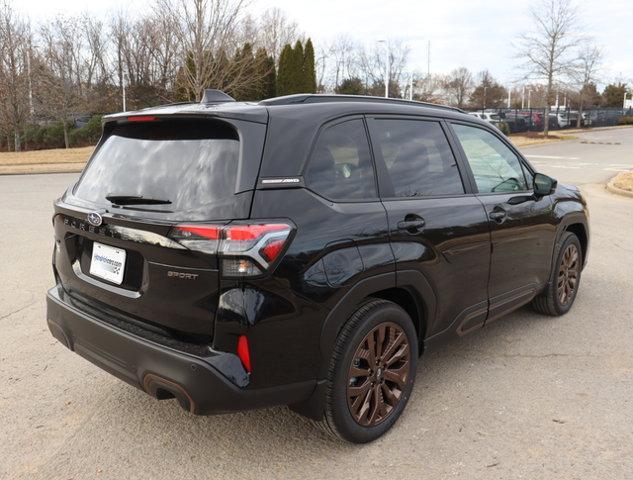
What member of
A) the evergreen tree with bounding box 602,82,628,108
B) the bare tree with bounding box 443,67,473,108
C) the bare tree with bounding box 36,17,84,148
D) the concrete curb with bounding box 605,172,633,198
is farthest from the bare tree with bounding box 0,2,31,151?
the evergreen tree with bounding box 602,82,628,108

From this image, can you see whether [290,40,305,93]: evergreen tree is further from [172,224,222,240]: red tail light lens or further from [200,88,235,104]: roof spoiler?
[172,224,222,240]: red tail light lens

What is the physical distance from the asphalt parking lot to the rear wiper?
1273 mm

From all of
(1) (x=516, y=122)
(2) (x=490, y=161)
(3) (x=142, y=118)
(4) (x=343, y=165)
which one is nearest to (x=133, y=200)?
(3) (x=142, y=118)

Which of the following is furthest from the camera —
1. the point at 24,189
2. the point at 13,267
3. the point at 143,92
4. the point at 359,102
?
the point at 143,92

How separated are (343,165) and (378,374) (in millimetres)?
1108

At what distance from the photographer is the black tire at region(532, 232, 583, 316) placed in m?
4.68

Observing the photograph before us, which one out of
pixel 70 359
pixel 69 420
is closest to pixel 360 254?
pixel 69 420

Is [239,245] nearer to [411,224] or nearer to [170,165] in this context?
[170,165]

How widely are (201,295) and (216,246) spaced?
23 centimetres

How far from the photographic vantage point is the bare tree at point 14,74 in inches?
1076

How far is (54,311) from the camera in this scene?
316 centimetres

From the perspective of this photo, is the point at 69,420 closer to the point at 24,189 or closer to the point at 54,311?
the point at 54,311

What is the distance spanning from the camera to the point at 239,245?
2361 millimetres

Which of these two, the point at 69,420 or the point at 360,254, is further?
the point at 69,420
